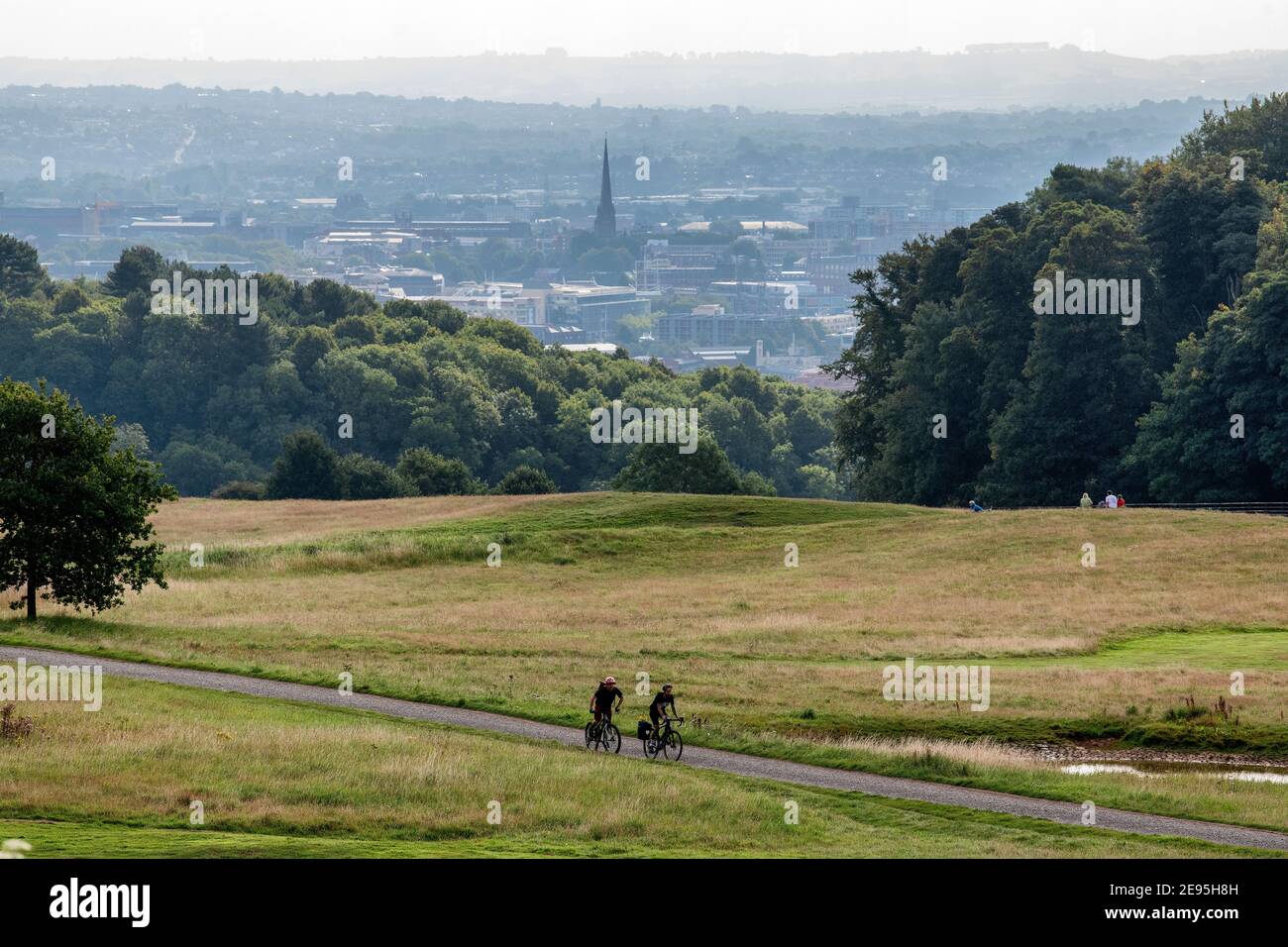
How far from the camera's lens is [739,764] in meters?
35.9

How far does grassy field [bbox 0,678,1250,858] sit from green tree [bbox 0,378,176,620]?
49.7ft

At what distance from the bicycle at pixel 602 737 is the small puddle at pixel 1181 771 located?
8822mm

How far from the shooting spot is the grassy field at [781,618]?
39906mm

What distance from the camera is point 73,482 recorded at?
50.8 meters

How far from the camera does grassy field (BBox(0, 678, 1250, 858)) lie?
26.8 metres

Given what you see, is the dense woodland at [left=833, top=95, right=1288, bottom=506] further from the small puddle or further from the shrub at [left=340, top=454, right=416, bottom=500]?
the small puddle

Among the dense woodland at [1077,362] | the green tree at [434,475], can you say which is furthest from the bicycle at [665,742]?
the green tree at [434,475]

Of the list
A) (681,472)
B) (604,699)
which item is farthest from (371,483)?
(604,699)

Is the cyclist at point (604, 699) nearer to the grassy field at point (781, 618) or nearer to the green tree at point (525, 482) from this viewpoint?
the grassy field at point (781, 618)

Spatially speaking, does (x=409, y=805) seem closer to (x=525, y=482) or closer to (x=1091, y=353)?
(x=1091, y=353)

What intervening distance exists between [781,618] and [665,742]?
2231cm

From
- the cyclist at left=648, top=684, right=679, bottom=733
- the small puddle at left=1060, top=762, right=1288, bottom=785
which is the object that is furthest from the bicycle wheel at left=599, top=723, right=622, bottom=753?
the small puddle at left=1060, top=762, right=1288, bottom=785
